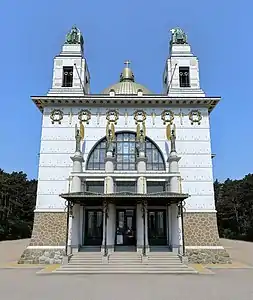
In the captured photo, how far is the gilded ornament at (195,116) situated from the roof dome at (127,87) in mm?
4950

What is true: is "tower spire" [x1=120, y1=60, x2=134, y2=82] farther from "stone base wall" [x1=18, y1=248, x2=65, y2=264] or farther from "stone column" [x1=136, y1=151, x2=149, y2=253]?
"stone base wall" [x1=18, y1=248, x2=65, y2=264]

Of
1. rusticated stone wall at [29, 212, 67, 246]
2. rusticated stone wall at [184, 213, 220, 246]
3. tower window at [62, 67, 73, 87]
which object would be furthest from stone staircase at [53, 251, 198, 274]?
tower window at [62, 67, 73, 87]

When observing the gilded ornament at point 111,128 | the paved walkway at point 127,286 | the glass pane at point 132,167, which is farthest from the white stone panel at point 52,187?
the paved walkway at point 127,286

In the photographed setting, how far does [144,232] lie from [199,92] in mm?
11498

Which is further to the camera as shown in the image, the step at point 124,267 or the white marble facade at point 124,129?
the white marble facade at point 124,129

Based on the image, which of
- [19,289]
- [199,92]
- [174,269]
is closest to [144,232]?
[174,269]

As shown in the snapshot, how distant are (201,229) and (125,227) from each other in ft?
16.3

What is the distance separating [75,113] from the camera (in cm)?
2180

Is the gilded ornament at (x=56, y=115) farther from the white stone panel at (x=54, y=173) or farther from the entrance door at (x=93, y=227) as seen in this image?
the entrance door at (x=93, y=227)

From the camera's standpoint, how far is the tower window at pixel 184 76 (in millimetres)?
23719

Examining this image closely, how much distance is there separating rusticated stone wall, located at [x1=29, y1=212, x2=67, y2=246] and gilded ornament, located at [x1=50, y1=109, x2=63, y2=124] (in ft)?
21.6

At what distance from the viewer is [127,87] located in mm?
26516

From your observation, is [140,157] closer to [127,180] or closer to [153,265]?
[127,180]

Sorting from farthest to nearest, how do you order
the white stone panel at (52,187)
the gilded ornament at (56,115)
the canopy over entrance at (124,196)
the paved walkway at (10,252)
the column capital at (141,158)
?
1. the gilded ornament at (56,115)
2. the paved walkway at (10,252)
3. the white stone panel at (52,187)
4. the column capital at (141,158)
5. the canopy over entrance at (124,196)
